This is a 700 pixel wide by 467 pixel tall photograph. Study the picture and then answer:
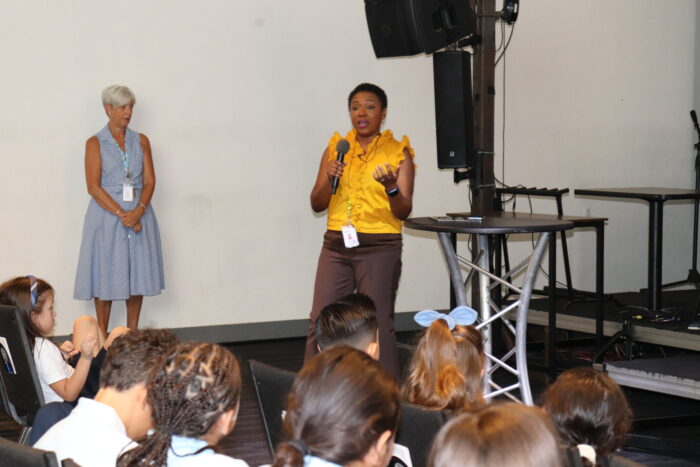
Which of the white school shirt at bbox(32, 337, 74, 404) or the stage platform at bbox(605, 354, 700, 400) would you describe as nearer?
the white school shirt at bbox(32, 337, 74, 404)

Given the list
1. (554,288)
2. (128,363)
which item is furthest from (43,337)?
(554,288)

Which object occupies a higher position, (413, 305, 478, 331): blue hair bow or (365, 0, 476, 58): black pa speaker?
(365, 0, 476, 58): black pa speaker

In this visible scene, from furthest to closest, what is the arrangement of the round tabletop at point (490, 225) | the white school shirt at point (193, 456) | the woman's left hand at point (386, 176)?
the woman's left hand at point (386, 176) → the round tabletop at point (490, 225) → the white school shirt at point (193, 456)

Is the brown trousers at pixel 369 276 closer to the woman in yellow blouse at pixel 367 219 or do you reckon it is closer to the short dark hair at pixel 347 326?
the woman in yellow blouse at pixel 367 219

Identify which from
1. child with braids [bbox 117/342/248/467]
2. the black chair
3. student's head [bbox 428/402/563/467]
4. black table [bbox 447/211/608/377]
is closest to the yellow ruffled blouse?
black table [bbox 447/211/608/377]

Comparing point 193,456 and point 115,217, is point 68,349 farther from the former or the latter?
point 115,217

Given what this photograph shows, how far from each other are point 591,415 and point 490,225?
6.16 feet

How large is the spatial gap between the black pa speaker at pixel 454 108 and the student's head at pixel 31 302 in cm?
246

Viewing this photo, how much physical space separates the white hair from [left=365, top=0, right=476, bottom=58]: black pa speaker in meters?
1.72

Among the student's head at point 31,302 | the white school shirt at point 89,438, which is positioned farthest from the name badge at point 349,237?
the white school shirt at point 89,438

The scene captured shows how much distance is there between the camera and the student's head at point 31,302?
291 centimetres

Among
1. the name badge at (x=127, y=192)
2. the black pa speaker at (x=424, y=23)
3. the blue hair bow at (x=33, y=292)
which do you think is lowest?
the blue hair bow at (x=33, y=292)

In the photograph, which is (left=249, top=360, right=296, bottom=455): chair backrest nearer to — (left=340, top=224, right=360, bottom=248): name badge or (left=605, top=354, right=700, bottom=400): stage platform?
(left=340, top=224, right=360, bottom=248): name badge

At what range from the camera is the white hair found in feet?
18.1
